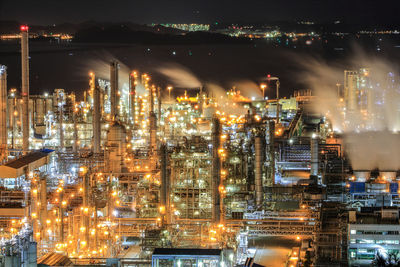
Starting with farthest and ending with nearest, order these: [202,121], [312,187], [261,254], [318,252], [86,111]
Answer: [202,121], [86,111], [312,187], [261,254], [318,252]

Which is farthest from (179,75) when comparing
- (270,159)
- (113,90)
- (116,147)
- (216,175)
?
(216,175)

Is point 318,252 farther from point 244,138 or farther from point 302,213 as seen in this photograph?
point 244,138

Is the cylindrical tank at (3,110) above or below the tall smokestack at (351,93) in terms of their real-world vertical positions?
below

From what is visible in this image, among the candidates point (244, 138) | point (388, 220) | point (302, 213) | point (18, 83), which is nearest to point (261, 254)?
point (302, 213)

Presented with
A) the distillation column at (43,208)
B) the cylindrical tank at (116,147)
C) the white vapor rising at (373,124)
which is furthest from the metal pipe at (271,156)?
the distillation column at (43,208)

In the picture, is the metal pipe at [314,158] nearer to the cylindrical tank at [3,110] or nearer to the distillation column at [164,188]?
the distillation column at [164,188]

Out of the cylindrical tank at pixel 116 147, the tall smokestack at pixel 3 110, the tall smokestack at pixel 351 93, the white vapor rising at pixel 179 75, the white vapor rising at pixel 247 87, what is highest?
the white vapor rising at pixel 179 75

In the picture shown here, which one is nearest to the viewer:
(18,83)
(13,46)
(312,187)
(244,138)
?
(312,187)

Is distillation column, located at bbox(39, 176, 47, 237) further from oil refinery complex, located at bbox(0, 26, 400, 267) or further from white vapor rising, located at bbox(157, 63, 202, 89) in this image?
white vapor rising, located at bbox(157, 63, 202, 89)

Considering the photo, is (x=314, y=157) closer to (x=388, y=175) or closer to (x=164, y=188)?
(x=388, y=175)

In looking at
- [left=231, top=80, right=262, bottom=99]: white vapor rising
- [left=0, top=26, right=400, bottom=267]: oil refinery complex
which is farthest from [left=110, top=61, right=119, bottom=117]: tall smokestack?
[left=231, top=80, right=262, bottom=99]: white vapor rising
